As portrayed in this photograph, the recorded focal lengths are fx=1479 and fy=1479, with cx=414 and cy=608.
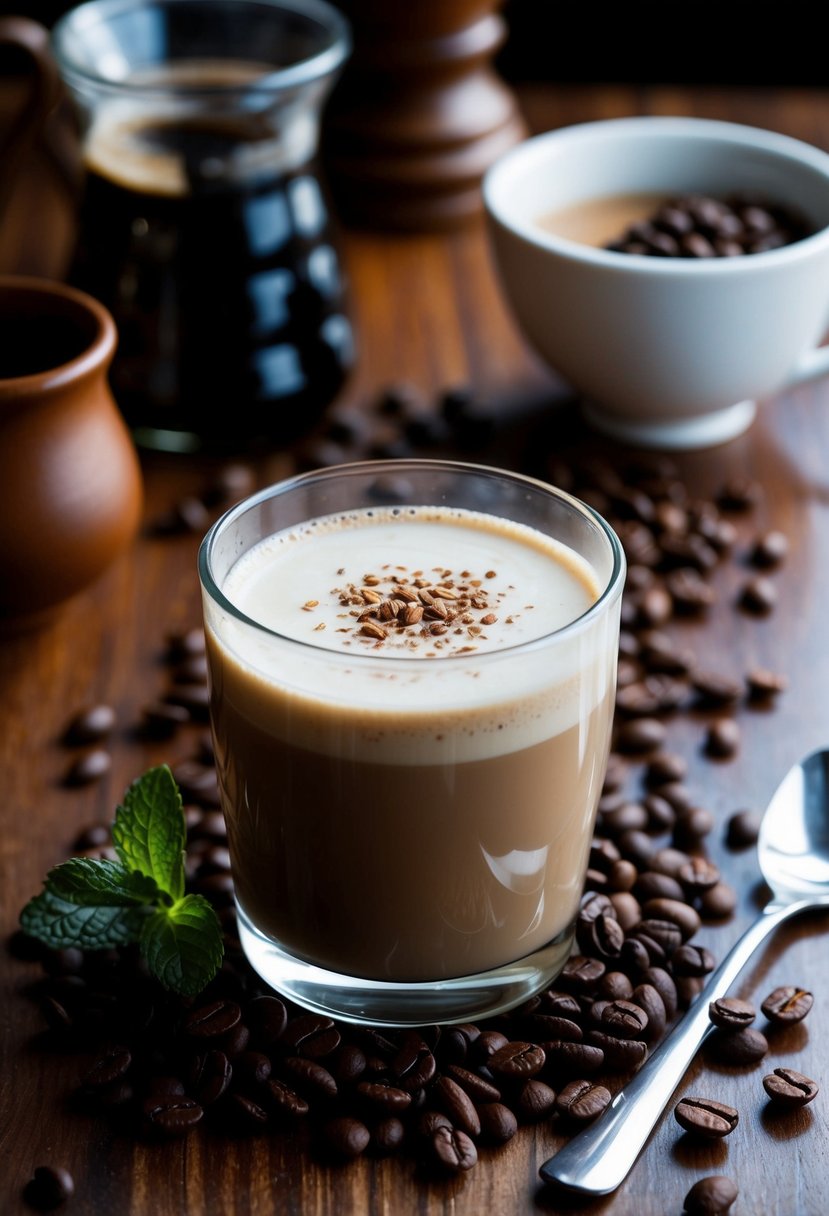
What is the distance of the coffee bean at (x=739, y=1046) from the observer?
1074mm

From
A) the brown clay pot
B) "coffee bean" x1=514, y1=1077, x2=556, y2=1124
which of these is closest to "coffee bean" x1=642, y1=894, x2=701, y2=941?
"coffee bean" x1=514, y1=1077, x2=556, y2=1124

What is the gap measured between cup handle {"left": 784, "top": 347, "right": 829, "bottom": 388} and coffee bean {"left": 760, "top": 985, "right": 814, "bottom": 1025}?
37.2 inches

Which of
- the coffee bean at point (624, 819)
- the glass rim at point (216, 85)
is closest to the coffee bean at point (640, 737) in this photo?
the coffee bean at point (624, 819)

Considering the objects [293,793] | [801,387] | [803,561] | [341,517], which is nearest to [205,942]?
[293,793]

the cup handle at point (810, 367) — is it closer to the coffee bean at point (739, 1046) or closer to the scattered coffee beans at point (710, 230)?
the scattered coffee beans at point (710, 230)

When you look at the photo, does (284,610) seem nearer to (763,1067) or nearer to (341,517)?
(341,517)

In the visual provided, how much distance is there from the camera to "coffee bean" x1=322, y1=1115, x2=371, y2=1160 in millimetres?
995

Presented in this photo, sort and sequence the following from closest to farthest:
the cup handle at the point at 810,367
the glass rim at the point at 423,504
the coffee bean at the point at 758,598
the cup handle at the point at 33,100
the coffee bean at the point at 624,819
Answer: the glass rim at the point at 423,504
the coffee bean at the point at 624,819
the coffee bean at the point at 758,598
the cup handle at the point at 33,100
the cup handle at the point at 810,367

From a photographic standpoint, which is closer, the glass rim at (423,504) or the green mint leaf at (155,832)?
the glass rim at (423,504)

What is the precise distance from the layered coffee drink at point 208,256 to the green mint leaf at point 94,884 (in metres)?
0.76

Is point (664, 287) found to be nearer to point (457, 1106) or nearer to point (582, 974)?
point (582, 974)

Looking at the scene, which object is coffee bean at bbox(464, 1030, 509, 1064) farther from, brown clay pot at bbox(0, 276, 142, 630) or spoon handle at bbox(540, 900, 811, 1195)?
brown clay pot at bbox(0, 276, 142, 630)

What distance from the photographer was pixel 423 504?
3.93 feet

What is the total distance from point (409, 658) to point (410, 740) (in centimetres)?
5
